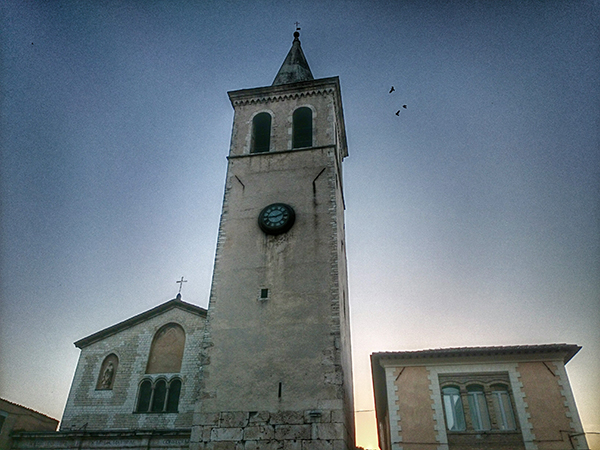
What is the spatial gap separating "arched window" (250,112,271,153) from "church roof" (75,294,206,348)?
7832mm

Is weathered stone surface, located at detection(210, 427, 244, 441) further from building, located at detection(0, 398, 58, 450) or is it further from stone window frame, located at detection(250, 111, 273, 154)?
stone window frame, located at detection(250, 111, 273, 154)

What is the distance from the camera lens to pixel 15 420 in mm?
18000

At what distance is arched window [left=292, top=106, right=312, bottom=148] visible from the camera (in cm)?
→ 2066

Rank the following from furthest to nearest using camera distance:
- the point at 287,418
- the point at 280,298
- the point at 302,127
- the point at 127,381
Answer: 1. the point at 302,127
2. the point at 127,381
3. the point at 280,298
4. the point at 287,418

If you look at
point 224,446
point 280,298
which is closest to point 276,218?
point 280,298

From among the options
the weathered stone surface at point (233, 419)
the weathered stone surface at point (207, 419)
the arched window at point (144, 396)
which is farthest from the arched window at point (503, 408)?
the arched window at point (144, 396)

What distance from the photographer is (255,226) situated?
57.0ft

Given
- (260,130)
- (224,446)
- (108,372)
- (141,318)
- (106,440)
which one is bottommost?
(224,446)

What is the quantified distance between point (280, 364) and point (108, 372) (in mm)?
9790

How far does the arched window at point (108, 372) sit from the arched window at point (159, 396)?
1.58 metres

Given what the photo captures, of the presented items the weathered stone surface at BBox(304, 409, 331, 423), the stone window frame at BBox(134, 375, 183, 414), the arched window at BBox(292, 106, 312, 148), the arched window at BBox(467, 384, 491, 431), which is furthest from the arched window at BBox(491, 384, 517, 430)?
the arched window at BBox(292, 106, 312, 148)

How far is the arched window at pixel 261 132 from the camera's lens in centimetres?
2084

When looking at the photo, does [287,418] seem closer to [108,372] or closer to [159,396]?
[159,396]

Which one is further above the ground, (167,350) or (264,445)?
(167,350)
